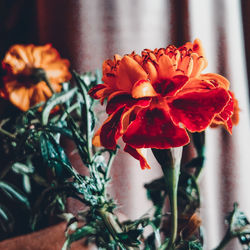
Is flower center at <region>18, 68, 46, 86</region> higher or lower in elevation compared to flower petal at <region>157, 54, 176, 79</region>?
higher

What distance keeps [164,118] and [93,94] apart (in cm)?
7

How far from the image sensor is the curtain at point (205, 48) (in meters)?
0.51

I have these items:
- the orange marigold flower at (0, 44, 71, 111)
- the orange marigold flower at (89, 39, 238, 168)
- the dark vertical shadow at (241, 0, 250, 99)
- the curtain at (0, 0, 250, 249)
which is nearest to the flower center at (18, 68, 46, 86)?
the orange marigold flower at (0, 44, 71, 111)

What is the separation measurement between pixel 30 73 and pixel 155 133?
307mm

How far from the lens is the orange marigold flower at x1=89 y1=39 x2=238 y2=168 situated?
225mm

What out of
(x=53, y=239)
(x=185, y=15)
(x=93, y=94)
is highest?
(x=185, y=15)

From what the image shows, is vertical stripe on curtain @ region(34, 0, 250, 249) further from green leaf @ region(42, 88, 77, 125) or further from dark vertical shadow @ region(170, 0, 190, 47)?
green leaf @ region(42, 88, 77, 125)

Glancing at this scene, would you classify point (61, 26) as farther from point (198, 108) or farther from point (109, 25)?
point (198, 108)

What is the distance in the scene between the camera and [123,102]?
247 mm

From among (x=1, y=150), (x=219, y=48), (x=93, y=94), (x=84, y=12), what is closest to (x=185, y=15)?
(x=219, y=48)

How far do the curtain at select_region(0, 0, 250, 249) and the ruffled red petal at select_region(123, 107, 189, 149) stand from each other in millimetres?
259

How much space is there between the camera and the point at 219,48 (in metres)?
0.52

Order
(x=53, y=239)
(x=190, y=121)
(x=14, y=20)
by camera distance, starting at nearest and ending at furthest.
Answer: (x=190, y=121) < (x=53, y=239) < (x=14, y=20)

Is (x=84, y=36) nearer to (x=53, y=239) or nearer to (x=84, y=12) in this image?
(x=84, y=12)
